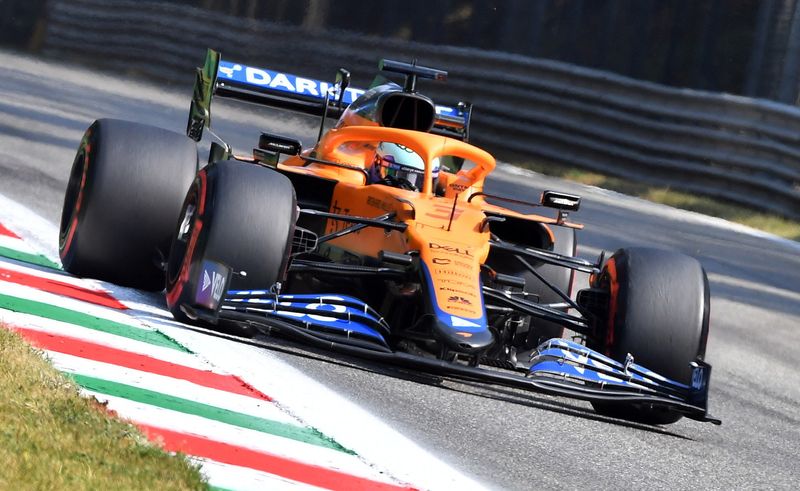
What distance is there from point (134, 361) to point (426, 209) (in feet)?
6.49

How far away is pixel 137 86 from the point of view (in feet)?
70.8

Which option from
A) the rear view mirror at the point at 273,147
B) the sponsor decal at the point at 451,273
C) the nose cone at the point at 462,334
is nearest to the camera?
the nose cone at the point at 462,334

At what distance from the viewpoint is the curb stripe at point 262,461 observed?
15.3ft

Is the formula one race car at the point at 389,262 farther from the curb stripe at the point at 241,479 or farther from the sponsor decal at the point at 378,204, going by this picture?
the curb stripe at the point at 241,479

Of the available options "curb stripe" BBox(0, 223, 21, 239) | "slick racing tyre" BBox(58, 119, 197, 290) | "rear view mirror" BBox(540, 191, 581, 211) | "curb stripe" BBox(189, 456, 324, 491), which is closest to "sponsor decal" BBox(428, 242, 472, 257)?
"rear view mirror" BBox(540, 191, 581, 211)

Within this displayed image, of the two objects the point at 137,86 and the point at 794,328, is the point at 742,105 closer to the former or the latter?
the point at 794,328

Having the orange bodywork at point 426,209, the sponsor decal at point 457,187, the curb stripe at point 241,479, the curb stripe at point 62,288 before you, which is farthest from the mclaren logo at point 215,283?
the sponsor decal at point 457,187

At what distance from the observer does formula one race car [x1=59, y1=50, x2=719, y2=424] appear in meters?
6.53

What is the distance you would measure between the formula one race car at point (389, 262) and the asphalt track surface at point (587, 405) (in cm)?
20

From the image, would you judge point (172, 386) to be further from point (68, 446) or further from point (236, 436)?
point (68, 446)

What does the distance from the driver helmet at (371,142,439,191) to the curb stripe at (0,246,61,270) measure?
184 cm

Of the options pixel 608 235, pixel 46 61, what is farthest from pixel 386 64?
pixel 46 61

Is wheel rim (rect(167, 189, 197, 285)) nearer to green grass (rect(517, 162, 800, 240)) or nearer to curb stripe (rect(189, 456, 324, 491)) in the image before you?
curb stripe (rect(189, 456, 324, 491))

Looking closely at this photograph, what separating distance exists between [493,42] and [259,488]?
15.7m
